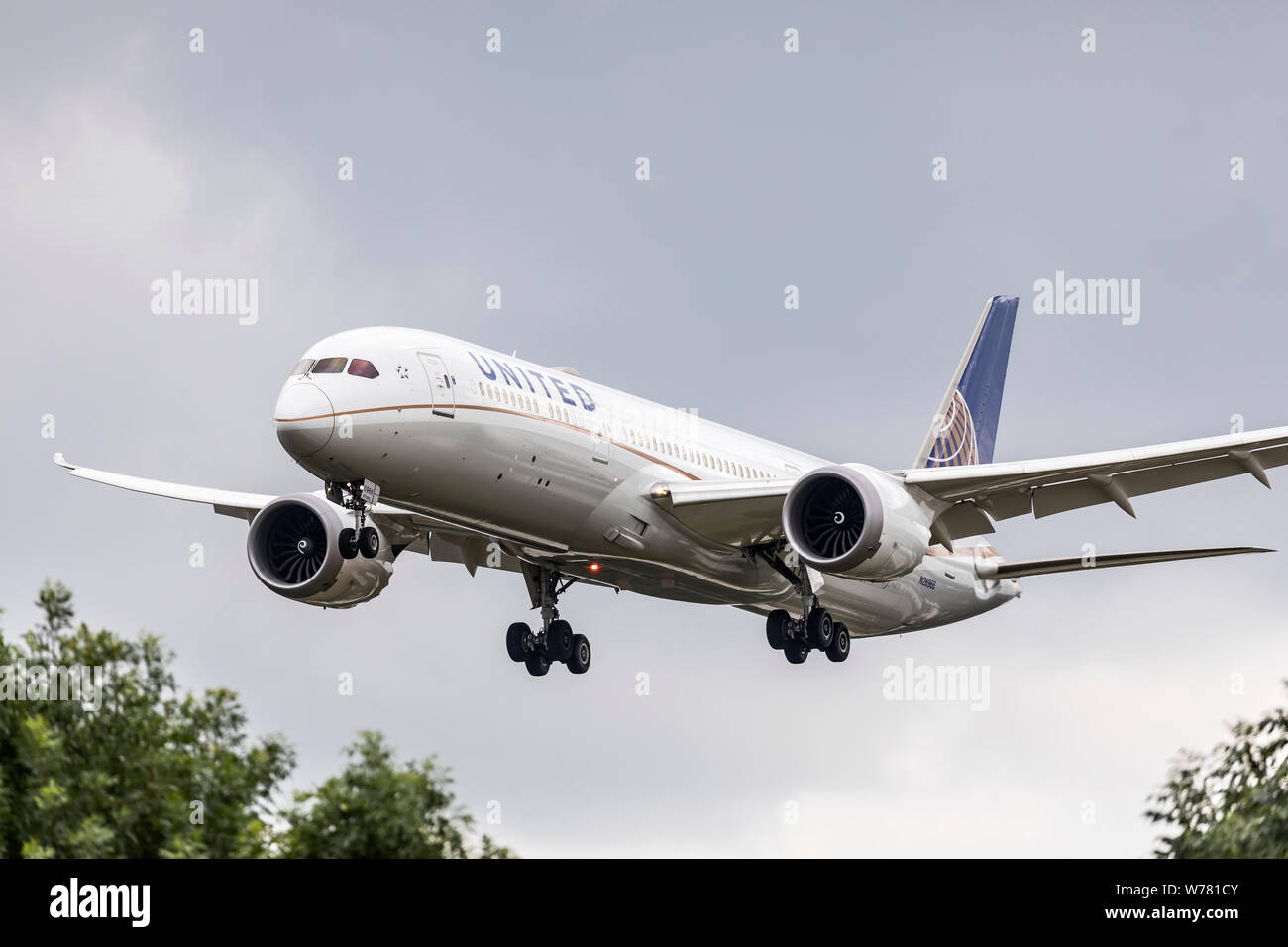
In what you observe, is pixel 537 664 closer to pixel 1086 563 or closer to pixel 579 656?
pixel 579 656

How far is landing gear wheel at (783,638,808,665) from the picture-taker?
37.7 metres

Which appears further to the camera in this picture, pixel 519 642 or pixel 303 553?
pixel 519 642

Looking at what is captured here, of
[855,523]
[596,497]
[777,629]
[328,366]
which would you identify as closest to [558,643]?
[777,629]

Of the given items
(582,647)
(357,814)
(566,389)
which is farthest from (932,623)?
(357,814)

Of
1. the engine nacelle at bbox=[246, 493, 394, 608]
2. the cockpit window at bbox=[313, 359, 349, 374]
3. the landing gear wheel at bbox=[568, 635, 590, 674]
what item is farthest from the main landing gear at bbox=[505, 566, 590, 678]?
the cockpit window at bbox=[313, 359, 349, 374]

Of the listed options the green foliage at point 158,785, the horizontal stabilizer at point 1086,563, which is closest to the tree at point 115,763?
the green foliage at point 158,785

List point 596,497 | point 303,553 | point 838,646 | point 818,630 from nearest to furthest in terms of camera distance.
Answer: point 596,497 < point 303,553 < point 818,630 < point 838,646

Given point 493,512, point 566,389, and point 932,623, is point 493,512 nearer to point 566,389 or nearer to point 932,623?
point 566,389

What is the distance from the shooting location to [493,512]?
101ft

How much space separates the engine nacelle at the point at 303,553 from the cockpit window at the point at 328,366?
7256 mm

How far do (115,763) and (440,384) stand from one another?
369 inches

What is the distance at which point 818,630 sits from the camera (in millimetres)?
37500
